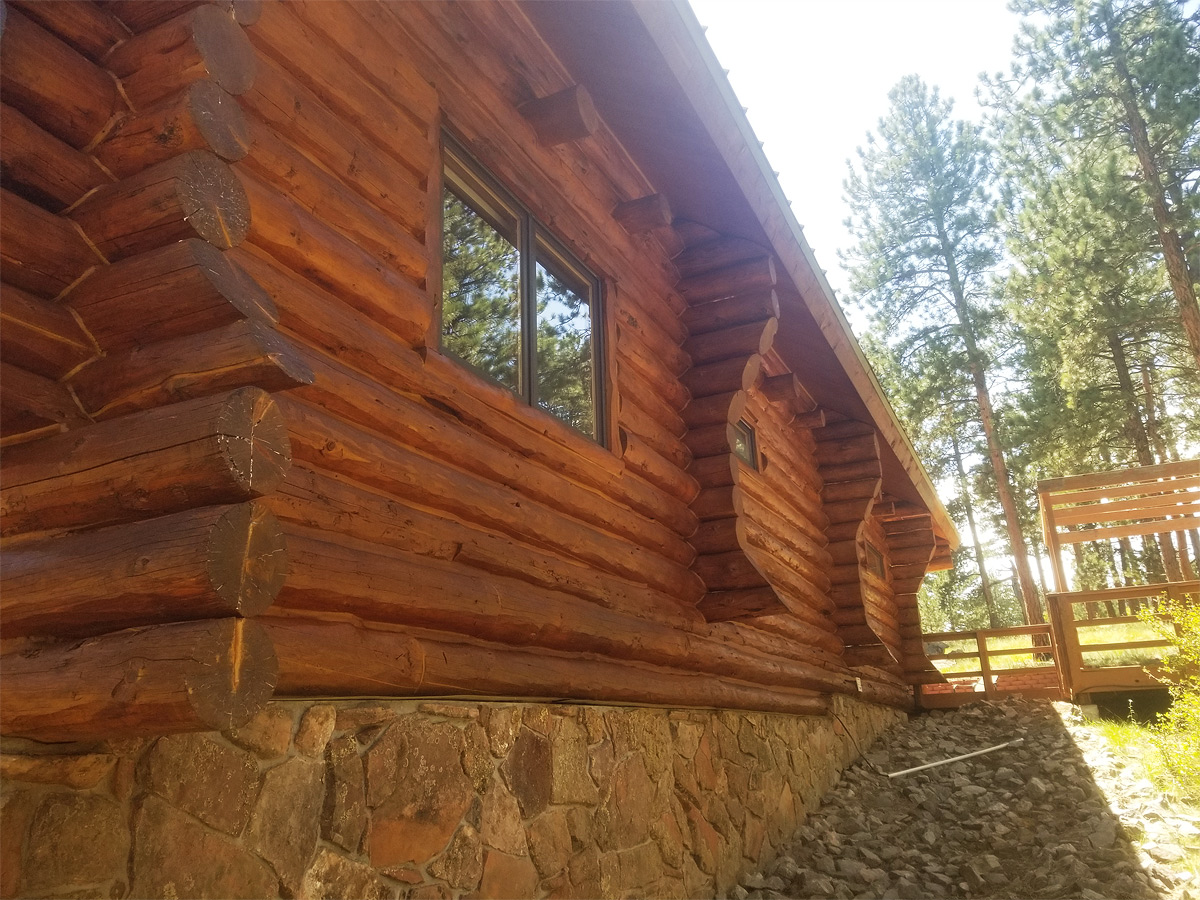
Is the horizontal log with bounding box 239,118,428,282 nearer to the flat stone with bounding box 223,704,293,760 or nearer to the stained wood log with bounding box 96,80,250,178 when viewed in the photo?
the stained wood log with bounding box 96,80,250,178

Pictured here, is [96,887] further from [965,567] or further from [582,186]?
[965,567]

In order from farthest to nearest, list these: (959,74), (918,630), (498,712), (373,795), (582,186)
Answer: (959,74), (918,630), (582,186), (498,712), (373,795)

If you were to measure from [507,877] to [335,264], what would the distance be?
8.48ft

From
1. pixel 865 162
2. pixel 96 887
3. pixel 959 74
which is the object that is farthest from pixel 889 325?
pixel 96 887

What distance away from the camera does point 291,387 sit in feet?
8.30

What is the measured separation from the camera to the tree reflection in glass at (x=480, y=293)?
166 inches

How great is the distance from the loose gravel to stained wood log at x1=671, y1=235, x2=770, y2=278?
448cm

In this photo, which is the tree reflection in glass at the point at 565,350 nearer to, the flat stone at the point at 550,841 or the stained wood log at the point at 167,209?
the flat stone at the point at 550,841

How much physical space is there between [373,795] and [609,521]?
7.74 ft

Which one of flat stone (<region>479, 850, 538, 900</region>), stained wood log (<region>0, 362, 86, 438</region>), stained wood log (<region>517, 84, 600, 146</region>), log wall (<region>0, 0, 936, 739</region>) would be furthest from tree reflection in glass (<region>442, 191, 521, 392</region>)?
flat stone (<region>479, 850, 538, 900</region>)

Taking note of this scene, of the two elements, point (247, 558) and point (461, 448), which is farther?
point (461, 448)

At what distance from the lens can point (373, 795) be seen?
120 inches

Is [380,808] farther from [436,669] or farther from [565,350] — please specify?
[565,350]

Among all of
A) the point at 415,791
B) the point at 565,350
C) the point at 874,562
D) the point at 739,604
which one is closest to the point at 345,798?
the point at 415,791
